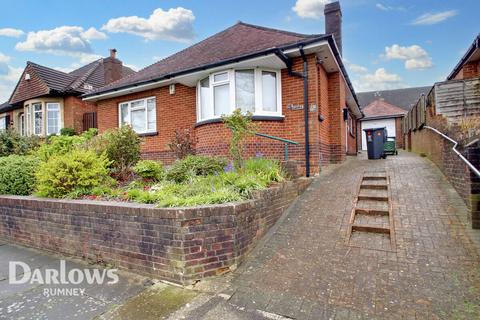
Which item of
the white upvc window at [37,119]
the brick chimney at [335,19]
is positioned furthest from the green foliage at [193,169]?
the white upvc window at [37,119]

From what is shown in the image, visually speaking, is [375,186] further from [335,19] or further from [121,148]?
[335,19]

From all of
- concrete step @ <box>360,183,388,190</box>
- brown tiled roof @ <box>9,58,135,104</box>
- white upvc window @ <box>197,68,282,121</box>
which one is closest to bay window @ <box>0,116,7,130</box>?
brown tiled roof @ <box>9,58,135,104</box>

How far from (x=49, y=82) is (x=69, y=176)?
1509 cm

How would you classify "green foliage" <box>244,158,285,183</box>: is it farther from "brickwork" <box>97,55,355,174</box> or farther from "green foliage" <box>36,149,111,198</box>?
"green foliage" <box>36,149,111,198</box>

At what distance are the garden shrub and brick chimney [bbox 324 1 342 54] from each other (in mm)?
9114

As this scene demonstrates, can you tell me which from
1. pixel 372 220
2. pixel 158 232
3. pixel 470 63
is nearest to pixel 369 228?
pixel 372 220

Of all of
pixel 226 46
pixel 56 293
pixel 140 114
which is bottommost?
pixel 56 293

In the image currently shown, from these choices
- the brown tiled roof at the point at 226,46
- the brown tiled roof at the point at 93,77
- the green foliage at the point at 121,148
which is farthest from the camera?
the brown tiled roof at the point at 93,77

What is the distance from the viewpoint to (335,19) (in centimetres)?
1133

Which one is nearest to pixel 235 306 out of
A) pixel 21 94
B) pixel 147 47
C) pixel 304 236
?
pixel 304 236

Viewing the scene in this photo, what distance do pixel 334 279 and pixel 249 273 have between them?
1041 mm

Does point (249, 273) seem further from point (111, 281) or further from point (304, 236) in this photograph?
point (111, 281)

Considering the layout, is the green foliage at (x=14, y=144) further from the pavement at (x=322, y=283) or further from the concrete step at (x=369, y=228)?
the concrete step at (x=369, y=228)

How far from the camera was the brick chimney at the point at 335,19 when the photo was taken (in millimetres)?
11242
